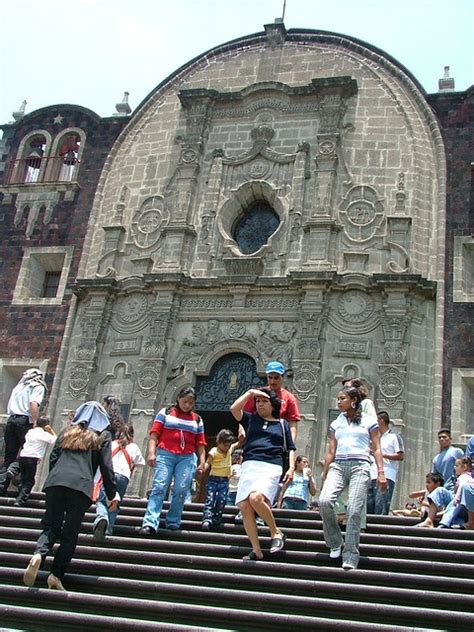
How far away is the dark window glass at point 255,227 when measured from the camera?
63.6 ft

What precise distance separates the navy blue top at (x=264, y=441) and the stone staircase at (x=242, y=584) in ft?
3.32

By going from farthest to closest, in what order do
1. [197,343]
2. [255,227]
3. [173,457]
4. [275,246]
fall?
[255,227] < [275,246] < [197,343] < [173,457]

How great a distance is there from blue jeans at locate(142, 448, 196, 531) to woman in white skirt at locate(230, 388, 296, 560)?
1.19 metres

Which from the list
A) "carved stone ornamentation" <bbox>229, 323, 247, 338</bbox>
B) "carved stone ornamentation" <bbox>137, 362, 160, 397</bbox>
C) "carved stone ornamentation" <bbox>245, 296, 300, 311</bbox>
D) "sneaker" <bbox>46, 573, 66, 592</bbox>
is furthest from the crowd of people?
"carved stone ornamentation" <bbox>229, 323, 247, 338</bbox>

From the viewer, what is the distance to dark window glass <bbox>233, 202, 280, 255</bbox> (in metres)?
19.4

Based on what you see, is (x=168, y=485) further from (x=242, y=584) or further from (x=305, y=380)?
(x=305, y=380)

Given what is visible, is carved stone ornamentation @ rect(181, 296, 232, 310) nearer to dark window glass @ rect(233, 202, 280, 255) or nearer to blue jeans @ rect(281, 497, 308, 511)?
dark window glass @ rect(233, 202, 280, 255)

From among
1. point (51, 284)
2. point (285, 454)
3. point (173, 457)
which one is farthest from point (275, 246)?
point (285, 454)

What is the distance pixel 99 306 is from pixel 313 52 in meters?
8.89

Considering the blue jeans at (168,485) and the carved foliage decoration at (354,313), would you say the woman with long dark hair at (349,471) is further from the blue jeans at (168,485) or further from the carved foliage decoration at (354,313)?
the carved foliage decoration at (354,313)

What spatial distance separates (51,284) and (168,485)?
13070 millimetres

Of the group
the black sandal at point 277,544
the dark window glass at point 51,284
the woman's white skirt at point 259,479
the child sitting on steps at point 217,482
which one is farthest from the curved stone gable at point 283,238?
the woman's white skirt at point 259,479

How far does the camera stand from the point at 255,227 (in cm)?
1969

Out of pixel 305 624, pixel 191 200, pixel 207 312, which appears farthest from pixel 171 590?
pixel 191 200
